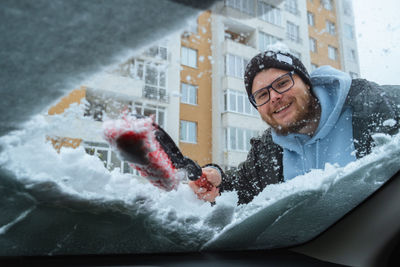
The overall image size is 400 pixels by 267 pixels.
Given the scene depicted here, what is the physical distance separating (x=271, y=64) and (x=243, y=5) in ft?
0.83

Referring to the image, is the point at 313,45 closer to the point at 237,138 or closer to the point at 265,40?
the point at 265,40

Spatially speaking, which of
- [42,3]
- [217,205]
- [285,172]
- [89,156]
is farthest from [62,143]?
[285,172]

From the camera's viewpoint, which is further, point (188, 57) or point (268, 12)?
Answer: point (268, 12)

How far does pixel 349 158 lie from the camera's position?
1.16m

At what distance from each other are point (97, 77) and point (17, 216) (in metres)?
0.42

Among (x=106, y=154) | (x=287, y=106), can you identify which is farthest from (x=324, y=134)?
(x=106, y=154)

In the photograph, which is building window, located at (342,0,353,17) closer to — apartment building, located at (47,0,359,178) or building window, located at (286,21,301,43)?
apartment building, located at (47,0,359,178)

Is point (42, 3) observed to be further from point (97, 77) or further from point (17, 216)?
point (17, 216)

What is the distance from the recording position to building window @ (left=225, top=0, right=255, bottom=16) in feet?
3.35

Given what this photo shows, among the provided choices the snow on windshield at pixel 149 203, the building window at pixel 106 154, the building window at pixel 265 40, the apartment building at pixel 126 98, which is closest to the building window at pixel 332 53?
the building window at pixel 265 40

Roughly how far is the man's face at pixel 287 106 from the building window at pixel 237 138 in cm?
11

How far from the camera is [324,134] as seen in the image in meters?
1.27

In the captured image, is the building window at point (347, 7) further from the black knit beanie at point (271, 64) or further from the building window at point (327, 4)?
the black knit beanie at point (271, 64)

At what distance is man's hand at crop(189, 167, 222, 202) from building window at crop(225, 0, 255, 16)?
1.77ft
